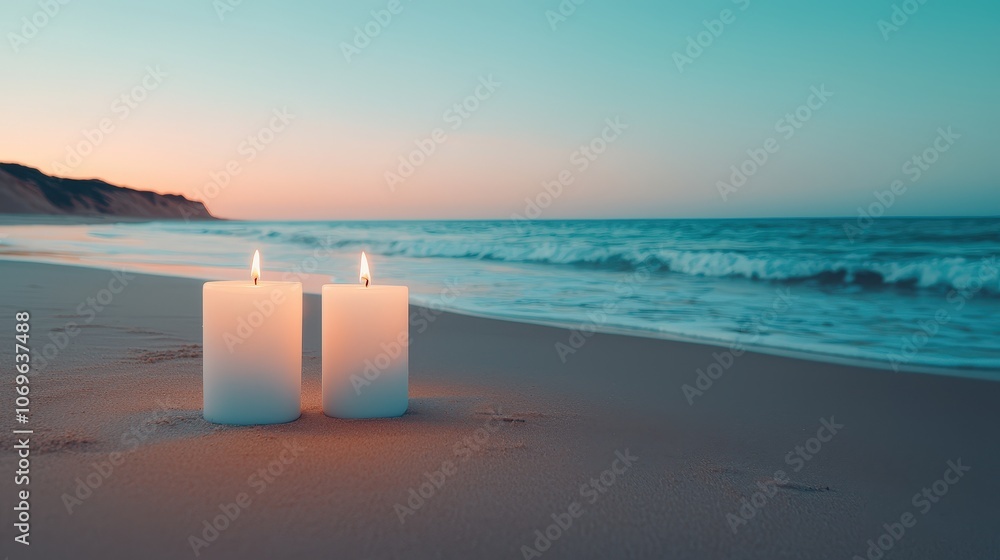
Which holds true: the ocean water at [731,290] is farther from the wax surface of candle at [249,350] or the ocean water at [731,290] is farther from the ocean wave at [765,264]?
the wax surface of candle at [249,350]

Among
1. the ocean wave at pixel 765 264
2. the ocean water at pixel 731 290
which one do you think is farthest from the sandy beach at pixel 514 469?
the ocean wave at pixel 765 264

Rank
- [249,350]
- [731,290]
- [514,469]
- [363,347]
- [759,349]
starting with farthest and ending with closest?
[731,290], [759,349], [363,347], [249,350], [514,469]

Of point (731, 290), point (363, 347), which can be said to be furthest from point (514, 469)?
point (731, 290)

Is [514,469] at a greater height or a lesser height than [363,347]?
lesser

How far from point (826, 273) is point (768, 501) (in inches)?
391

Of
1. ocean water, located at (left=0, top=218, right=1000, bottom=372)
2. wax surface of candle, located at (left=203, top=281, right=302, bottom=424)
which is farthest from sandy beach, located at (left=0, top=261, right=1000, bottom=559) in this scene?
ocean water, located at (left=0, top=218, right=1000, bottom=372)

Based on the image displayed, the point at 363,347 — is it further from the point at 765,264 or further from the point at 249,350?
the point at 765,264

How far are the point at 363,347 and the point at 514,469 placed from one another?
0.63m

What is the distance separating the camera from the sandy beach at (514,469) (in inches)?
59.4

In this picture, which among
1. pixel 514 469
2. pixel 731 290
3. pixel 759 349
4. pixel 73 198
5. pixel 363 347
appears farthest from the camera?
pixel 73 198

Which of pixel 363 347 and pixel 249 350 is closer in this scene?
pixel 249 350

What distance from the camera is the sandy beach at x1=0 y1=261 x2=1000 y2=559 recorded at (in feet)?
4.95

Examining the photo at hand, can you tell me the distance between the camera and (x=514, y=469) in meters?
1.90

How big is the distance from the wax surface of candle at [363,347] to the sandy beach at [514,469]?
8cm
